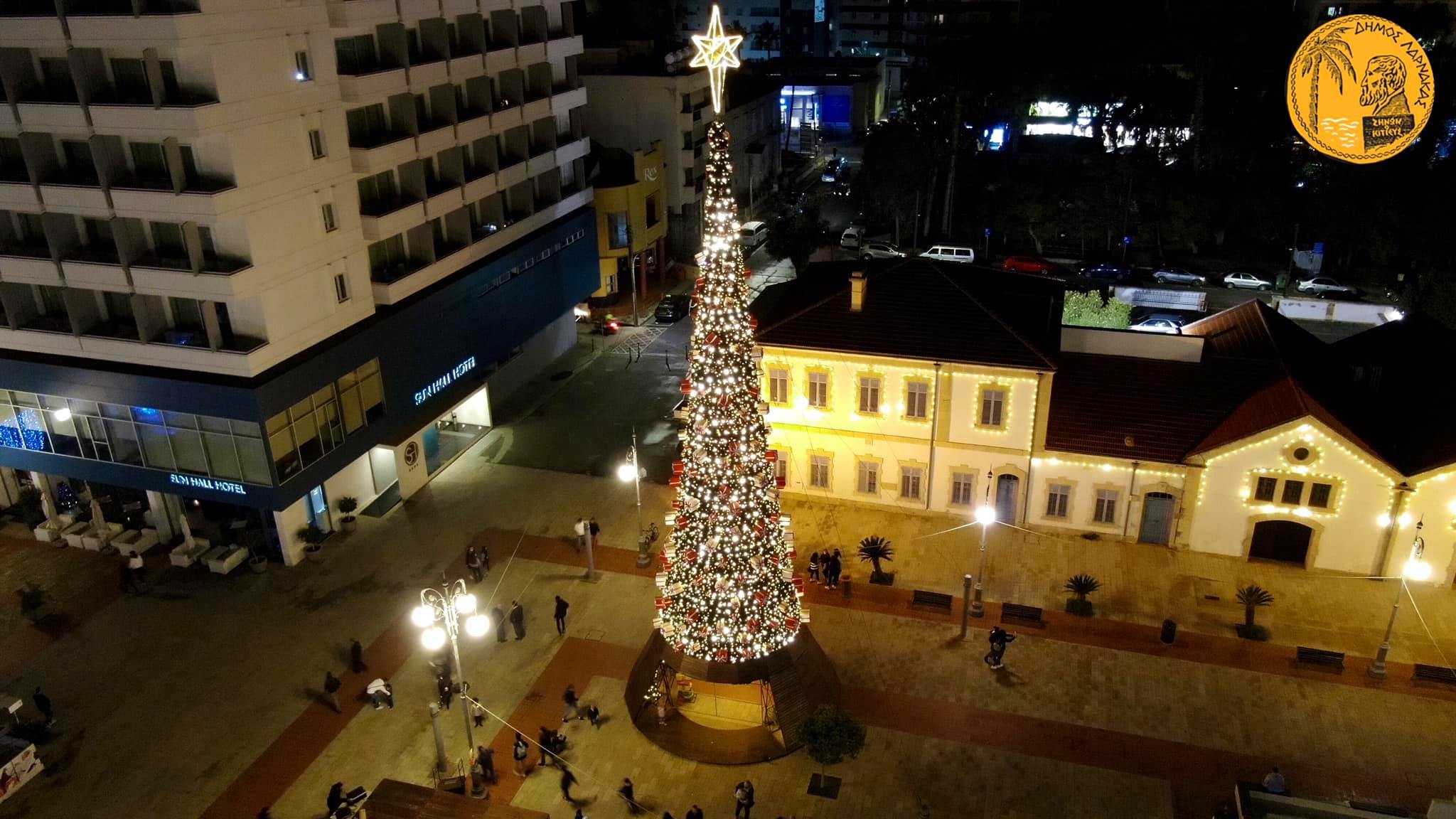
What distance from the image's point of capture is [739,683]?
27078mm

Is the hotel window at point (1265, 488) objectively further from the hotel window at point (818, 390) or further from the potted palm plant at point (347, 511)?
the potted palm plant at point (347, 511)

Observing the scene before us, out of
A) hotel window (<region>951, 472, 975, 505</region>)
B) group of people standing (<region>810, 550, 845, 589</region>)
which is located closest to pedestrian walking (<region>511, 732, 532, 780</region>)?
group of people standing (<region>810, 550, 845, 589</region>)

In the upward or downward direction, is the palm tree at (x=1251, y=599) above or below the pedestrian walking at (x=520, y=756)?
above

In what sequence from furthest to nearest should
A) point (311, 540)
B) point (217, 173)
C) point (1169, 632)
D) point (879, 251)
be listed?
point (879, 251) < point (311, 540) < point (1169, 632) < point (217, 173)

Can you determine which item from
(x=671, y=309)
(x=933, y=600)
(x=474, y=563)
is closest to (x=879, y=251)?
(x=671, y=309)

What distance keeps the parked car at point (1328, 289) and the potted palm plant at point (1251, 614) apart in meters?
36.1

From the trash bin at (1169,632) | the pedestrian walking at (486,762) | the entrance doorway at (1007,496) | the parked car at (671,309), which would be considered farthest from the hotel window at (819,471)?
the parked car at (671,309)

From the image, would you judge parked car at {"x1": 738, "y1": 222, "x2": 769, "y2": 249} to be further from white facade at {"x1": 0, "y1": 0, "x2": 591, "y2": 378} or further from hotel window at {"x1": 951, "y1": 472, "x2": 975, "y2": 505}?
hotel window at {"x1": 951, "y1": 472, "x2": 975, "y2": 505}

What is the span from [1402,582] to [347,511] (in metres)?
35.5

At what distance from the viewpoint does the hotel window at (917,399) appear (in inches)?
1449

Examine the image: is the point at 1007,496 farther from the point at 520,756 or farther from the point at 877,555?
the point at 520,756

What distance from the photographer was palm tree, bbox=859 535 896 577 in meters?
34.7

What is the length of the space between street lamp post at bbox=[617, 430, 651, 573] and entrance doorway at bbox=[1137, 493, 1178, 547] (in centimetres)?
1802

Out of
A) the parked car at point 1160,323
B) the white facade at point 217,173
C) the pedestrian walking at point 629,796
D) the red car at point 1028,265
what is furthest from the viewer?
the red car at point 1028,265
